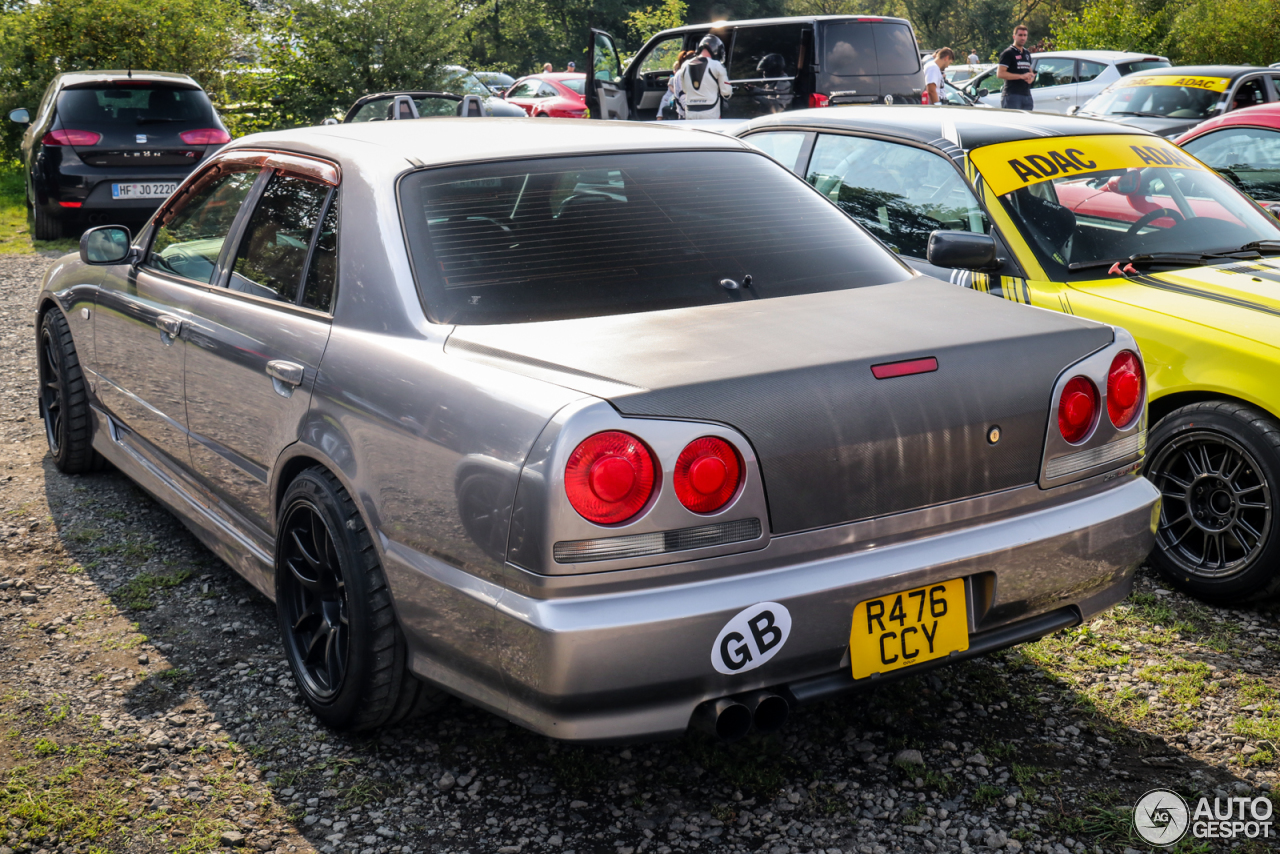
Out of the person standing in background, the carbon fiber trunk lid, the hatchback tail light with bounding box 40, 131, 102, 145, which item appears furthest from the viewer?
the person standing in background

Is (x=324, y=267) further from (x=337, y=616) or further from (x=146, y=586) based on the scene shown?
(x=146, y=586)

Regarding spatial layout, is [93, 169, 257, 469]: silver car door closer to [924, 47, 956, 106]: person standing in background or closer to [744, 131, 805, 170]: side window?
[744, 131, 805, 170]: side window

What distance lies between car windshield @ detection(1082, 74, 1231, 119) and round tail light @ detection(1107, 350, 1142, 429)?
32.3 ft

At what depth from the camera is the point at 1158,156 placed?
468cm

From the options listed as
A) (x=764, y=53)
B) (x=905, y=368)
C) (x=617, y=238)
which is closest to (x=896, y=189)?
(x=617, y=238)

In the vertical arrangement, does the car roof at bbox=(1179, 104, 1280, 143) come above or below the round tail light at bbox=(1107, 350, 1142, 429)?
above

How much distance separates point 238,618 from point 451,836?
1.47m

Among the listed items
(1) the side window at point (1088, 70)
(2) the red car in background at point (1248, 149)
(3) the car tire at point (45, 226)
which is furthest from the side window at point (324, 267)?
(1) the side window at point (1088, 70)

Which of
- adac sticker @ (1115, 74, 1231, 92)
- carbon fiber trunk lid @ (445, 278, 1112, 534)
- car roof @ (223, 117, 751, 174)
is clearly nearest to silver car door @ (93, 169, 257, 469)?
car roof @ (223, 117, 751, 174)

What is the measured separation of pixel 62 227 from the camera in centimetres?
1224

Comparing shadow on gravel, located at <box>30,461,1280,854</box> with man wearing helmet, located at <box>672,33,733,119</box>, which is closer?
shadow on gravel, located at <box>30,461,1280,854</box>

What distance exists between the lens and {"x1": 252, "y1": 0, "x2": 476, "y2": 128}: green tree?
1658cm

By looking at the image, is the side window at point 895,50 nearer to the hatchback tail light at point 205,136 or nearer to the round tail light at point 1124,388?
the hatchback tail light at point 205,136

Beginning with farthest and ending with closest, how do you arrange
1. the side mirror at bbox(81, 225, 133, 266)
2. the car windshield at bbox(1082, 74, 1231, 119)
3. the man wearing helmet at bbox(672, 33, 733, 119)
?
the car windshield at bbox(1082, 74, 1231, 119), the man wearing helmet at bbox(672, 33, 733, 119), the side mirror at bbox(81, 225, 133, 266)
